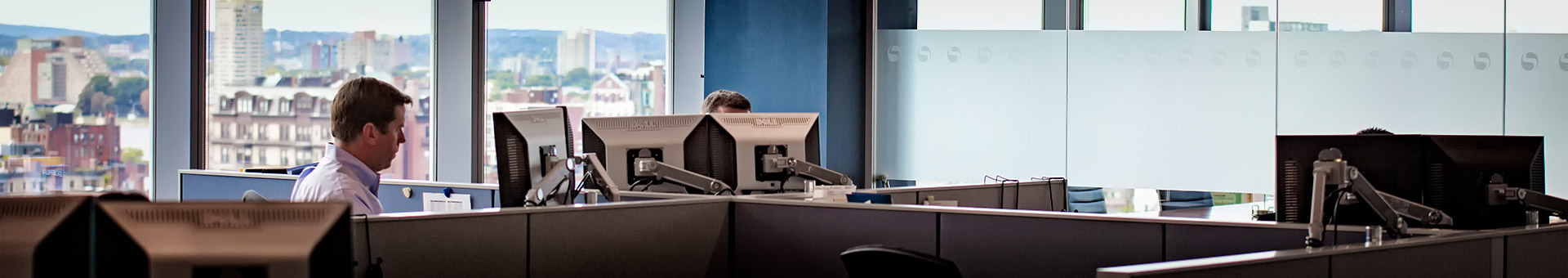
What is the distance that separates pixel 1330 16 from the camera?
5.80 m

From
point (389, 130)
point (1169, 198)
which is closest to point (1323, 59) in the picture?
point (1169, 198)

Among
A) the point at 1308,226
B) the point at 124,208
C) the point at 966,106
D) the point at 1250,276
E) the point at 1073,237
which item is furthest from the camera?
the point at 966,106

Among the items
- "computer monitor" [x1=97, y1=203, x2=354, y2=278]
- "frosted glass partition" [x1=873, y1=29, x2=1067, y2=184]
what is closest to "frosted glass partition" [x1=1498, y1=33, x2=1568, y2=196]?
"frosted glass partition" [x1=873, y1=29, x2=1067, y2=184]

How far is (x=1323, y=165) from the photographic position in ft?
9.52

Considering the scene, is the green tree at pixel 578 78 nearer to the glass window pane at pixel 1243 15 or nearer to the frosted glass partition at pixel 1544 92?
the glass window pane at pixel 1243 15

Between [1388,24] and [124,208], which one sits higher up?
[1388,24]

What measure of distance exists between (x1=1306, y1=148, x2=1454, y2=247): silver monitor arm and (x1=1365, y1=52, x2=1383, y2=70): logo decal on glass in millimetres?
3005

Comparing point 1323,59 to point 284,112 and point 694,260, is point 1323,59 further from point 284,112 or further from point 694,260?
point 284,112

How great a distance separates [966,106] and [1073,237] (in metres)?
3.91

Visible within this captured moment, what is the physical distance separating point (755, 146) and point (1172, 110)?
284 cm

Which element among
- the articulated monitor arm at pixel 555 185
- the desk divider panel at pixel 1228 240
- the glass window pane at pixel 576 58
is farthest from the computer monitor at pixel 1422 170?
the glass window pane at pixel 576 58

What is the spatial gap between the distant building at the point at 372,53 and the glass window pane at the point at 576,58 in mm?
546

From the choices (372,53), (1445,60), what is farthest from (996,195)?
(372,53)

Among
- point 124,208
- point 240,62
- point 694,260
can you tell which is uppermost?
point 240,62
